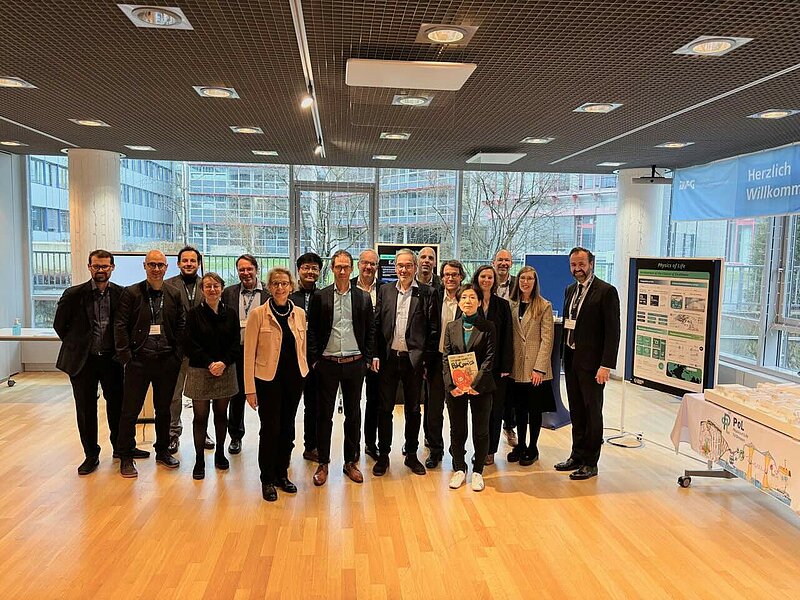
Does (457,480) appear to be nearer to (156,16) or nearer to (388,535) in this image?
(388,535)

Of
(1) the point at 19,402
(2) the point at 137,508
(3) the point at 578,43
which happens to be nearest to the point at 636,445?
(3) the point at 578,43

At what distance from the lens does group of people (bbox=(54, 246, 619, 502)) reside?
405cm

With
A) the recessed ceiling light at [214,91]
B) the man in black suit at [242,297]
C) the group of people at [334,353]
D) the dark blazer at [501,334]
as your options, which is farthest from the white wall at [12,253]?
the dark blazer at [501,334]

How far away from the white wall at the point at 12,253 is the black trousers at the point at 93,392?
412 cm

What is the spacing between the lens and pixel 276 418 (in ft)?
13.0

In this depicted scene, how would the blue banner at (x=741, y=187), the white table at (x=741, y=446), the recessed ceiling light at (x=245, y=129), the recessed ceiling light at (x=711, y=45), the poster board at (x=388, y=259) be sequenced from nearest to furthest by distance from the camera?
1. the recessed ceiling light at (x=711, y=45)
2. the white table at (x=741, y=446)
3. the recessed ceiling light at (x=245, y=129)
4. the blue banner at (x=741, y=187)
5. the poster board at (x=388, y=259)

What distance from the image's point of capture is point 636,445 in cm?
532

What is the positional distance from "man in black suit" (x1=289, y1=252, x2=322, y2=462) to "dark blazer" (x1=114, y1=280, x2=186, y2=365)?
0.89m

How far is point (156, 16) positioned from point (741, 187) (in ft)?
21.8

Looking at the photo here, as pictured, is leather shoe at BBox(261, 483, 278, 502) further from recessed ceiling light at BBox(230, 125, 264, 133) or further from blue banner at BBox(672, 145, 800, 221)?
blue banner at BBox(672, 145, 800, 221)

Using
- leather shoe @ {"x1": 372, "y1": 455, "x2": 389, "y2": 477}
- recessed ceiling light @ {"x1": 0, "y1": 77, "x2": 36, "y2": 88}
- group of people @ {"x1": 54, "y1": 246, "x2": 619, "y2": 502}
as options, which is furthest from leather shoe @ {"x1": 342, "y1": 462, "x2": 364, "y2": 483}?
recessed ceiling light @ {"x1": 0, "y1": 77, "x2": 36, "y2": 88}

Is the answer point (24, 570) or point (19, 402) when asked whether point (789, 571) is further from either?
point (19, 402)

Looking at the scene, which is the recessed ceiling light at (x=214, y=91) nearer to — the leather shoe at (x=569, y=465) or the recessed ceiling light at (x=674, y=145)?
the leather shoe at (x=569, y=465)

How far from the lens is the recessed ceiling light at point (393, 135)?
579 cm
